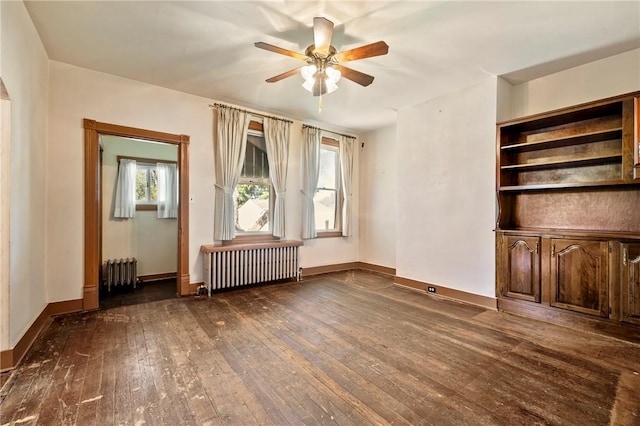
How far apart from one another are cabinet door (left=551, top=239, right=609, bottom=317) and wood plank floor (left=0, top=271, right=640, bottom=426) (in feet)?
1.00

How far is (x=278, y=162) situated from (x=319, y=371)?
3420mm

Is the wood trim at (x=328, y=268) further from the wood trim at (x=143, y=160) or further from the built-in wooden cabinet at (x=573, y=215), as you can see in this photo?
the wood trim at (x=143, y=160)

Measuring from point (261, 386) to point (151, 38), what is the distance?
3293mm

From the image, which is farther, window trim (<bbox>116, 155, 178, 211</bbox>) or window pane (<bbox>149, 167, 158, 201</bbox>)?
window pane (<bbox>149, 167, 158, 201</bbox>)

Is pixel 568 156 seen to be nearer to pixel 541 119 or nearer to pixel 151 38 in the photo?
pixel 541 119

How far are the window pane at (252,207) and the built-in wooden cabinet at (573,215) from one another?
348cm

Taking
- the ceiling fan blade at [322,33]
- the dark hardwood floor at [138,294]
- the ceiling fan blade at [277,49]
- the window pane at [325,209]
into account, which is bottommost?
the dark hardwood floor at [138,294]

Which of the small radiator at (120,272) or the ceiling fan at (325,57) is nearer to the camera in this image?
the ceiling fan at (325,57)

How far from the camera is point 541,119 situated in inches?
127

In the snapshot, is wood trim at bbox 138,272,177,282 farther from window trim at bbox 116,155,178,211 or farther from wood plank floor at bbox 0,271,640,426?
wood plank floor at bbox 0,271,640,426

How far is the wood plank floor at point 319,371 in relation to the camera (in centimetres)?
167

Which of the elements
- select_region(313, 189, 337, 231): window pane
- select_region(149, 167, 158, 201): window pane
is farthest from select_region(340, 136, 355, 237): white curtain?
select_region(149, 167, 158, 201): window pane

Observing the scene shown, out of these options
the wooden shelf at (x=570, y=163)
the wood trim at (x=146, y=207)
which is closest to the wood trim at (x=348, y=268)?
the wooden shelf at (x=570, y=163)

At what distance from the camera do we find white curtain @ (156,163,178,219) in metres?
4.99
